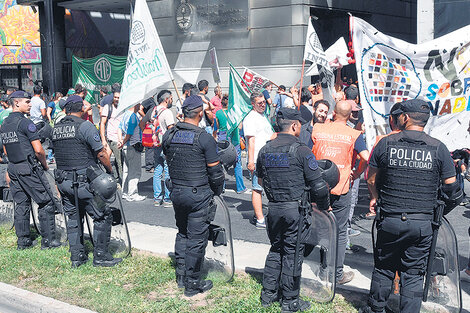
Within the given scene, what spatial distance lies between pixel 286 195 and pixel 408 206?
100 centimetres

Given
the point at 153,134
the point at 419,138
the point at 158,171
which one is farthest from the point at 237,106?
the point at 419,138

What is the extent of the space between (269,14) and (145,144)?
1018cm

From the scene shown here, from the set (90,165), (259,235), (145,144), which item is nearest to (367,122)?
(259,235)

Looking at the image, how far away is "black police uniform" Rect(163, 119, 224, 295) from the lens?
18.4ft

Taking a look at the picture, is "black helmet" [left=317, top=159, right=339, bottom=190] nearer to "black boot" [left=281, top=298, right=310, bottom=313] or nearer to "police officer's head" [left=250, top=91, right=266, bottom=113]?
"black boot" [left=281, top=298, right=310, bottom=313]

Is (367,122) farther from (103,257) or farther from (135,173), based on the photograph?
(135,173)

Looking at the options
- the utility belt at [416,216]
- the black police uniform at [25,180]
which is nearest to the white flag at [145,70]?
the black police uniform at [25,180]

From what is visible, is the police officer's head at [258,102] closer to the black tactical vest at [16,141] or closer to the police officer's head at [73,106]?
the police officer's head at [73,106]

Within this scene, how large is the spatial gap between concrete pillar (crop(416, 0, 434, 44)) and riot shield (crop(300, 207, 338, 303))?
11901 millimetres

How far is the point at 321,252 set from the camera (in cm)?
537

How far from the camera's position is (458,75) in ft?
21.7

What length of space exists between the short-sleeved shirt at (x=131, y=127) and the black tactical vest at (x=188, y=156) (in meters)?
4.50

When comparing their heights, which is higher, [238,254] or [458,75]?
[458,75]

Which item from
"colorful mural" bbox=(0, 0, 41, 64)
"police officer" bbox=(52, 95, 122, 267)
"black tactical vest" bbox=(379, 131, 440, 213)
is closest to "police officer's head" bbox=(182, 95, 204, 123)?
"police officer" bbox=(52, 95, 122, 267)
